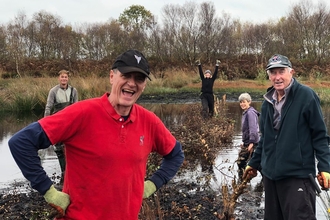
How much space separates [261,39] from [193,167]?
41546 millimetres

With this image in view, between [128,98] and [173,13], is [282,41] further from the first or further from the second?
[128,98]

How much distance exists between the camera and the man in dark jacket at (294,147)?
3.65 m

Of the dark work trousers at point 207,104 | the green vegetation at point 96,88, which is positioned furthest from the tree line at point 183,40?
the dark work trousers at point 207,104

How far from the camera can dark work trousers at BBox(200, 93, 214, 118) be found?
12.9 m

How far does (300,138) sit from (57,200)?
7.73 ft

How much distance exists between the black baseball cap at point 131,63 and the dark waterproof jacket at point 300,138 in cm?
185

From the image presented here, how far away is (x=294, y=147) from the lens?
3686 millimetres

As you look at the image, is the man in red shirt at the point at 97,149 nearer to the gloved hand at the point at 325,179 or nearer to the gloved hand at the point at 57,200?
the gloved hand at the point at 57,200

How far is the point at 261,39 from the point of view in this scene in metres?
47.3

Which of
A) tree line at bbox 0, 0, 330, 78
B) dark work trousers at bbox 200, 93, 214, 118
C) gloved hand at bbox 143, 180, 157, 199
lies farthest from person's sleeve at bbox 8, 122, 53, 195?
tree line at bbox 0, 0, 330, 78

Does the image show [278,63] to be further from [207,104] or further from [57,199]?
[207,104]

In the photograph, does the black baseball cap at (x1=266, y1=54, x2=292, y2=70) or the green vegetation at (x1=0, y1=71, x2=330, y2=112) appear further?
the green vegetation at (x1=0, y1=71, x2=330, y2=112)

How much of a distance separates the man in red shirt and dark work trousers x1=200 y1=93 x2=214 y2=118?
10495 millimetres

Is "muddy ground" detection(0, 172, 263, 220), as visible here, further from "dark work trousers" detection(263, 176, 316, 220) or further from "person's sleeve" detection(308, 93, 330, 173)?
"person's sleeve" detection(308, 93, 330, 173)
